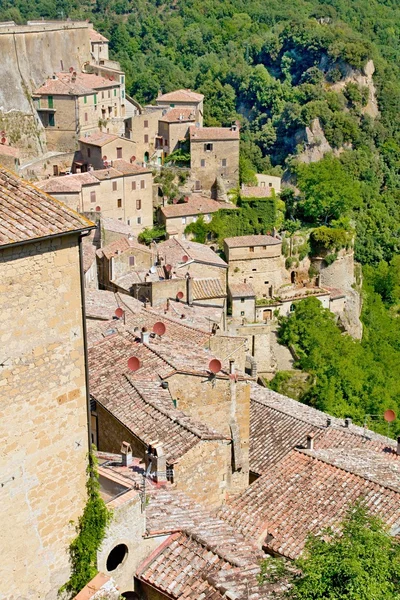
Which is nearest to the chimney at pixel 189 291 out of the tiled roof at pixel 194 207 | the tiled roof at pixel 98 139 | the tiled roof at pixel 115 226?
the tiled roof at pixel 115 226

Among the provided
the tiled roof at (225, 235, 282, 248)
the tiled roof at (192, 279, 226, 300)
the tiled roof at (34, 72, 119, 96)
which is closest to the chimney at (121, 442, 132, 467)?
the tiled roof at (192, 279, 226, 300)

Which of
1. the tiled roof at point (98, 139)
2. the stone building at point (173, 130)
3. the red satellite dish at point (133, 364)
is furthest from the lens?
the stone building at point (173, 130)

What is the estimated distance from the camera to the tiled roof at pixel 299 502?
15.8 metres

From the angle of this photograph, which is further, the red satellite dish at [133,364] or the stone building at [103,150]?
the stone building at [103,150]

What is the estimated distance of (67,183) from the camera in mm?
42469

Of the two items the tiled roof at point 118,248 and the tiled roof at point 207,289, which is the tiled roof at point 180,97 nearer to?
the tiled roof at point 118,248

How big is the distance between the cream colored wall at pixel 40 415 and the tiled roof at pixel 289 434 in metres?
9.20

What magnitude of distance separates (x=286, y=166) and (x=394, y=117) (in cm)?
1665

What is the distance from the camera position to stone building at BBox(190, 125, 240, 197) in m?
50.5

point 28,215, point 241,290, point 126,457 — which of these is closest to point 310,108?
point 241,290

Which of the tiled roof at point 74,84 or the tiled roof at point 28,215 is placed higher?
the tiled roof at point 28,215

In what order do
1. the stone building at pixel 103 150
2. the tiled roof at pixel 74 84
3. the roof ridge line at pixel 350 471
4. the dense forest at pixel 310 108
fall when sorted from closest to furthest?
the roof ridge line at pixel 350 471
the dense forest at pixel 310 108
the stone building at pixel 103 150
the tiled roof at pixel 74 84

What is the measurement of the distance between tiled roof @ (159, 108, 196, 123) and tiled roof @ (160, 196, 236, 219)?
5763 millimetres

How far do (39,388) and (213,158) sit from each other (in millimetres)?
41404
